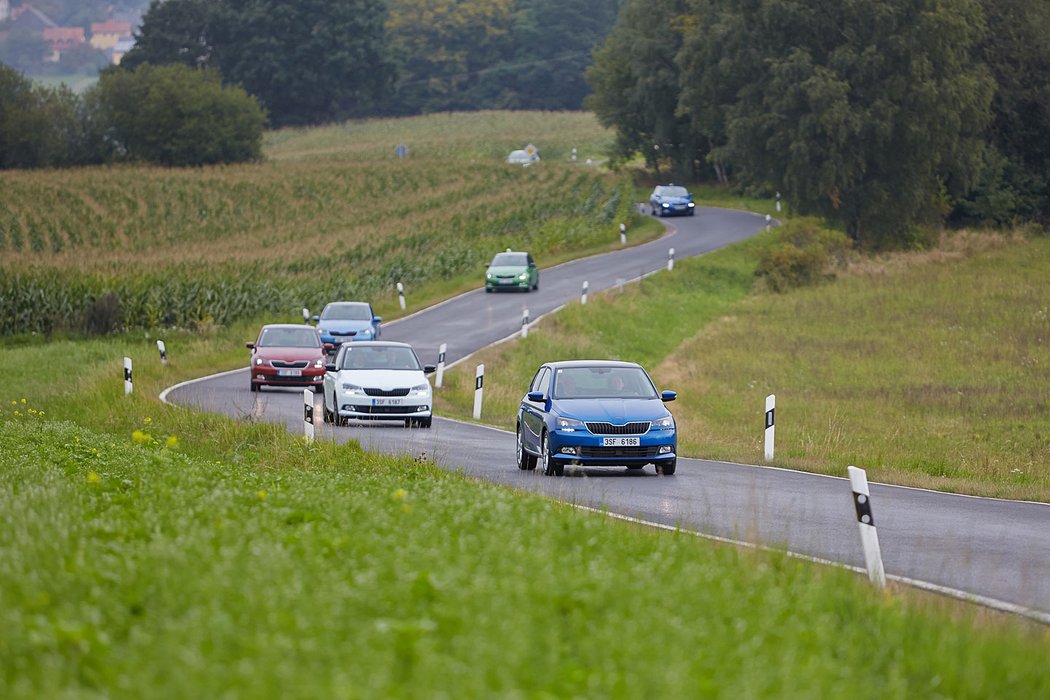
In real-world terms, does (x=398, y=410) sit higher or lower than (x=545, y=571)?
lower

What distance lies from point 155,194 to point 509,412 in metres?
56.3

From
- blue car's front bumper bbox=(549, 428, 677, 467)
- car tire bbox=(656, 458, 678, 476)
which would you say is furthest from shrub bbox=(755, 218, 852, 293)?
blue car's front bumper bbox=(549, 428, 677, 467)

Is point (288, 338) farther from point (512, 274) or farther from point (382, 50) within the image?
point (382, 50)

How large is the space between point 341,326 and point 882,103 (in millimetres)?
30870

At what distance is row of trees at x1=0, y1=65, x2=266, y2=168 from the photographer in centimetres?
10025

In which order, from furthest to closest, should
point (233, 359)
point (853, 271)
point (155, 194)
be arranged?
point (155, 194) < point (853, 271) < point (233, 359)

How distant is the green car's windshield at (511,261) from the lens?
55987 millimetres

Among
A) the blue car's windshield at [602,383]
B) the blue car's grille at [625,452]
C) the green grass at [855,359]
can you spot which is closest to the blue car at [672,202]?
the green grass at [855,359]

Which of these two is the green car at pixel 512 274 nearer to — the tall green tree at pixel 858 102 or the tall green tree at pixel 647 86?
the tall green tree at pixel 858 102

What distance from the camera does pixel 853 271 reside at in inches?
2453

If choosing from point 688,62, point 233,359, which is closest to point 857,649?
point 233,359

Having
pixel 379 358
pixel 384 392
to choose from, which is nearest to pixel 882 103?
pixel 379 358

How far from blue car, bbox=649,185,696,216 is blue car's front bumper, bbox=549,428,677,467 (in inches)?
2513

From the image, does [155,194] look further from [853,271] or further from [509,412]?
[509,412]
